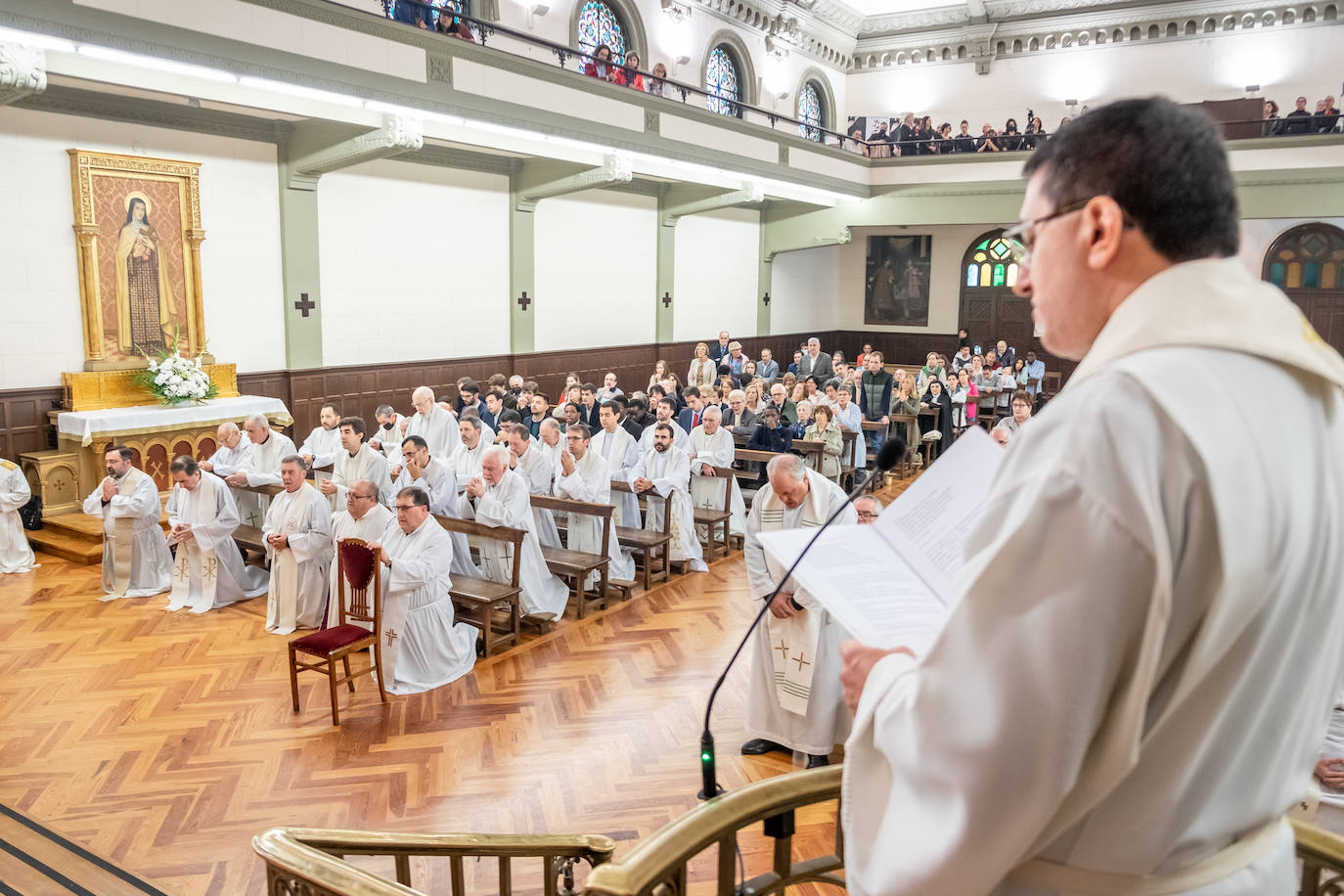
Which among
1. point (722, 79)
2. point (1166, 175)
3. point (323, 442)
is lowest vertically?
point (323, 442)

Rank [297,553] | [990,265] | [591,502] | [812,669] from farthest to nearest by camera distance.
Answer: [990,265] < [591,502] < [297,553] < [812,669]

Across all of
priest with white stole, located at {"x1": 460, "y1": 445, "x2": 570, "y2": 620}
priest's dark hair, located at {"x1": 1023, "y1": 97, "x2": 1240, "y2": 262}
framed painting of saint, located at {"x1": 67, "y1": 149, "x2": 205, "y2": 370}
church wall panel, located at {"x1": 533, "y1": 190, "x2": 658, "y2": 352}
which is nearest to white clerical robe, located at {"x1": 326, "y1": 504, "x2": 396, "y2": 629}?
priest with white stole, located at {"x1": 460, "y1": 445, "x2": 570, "y2": 620}

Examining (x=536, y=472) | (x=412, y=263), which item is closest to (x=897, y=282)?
(x=412, y=263)

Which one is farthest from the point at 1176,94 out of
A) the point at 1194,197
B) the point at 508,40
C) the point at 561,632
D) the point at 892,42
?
the point at 1194,197

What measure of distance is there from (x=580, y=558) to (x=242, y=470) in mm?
3537

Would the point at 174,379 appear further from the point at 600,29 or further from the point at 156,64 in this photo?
the point at 600,29

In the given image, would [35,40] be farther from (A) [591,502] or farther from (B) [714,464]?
(B) [714,464]

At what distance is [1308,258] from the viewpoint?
2083 cm

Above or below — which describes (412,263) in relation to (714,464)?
above

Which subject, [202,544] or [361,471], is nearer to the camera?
[202,544]

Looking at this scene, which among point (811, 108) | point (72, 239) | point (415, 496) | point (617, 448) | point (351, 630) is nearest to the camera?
point (351, 630)

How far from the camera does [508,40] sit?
1502 cm

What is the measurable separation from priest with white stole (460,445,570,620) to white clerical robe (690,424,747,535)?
2297 millimetres

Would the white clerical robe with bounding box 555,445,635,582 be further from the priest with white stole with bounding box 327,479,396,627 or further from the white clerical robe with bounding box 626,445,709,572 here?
the priest with white stole with bounding box 327,479,396,627
